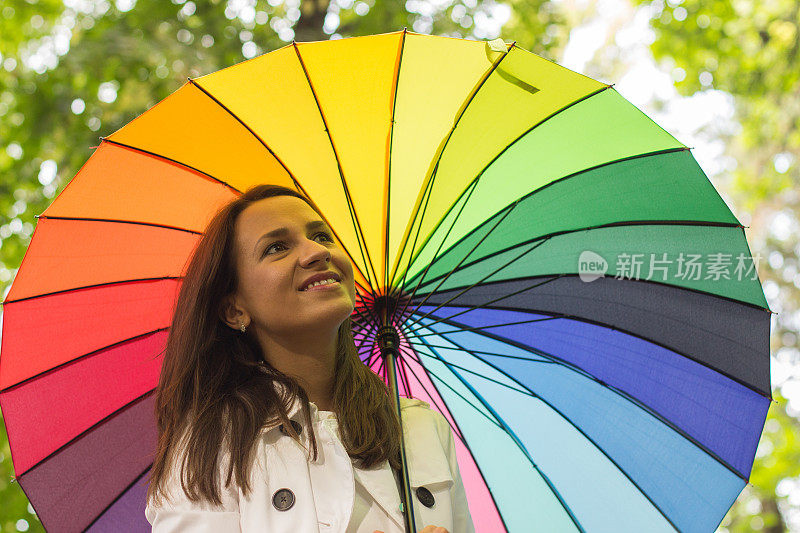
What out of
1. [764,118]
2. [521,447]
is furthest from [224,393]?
[764,118]

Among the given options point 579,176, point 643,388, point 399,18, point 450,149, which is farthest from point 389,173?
point 399,18

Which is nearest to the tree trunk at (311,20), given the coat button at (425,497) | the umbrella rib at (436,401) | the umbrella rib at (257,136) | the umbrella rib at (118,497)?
the umbrella rib at (257,136)

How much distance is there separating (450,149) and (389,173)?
0.78 feet

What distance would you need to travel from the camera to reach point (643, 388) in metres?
2.63

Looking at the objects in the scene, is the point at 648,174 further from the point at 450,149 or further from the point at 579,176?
the point at 450,149

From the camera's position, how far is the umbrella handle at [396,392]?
224cm

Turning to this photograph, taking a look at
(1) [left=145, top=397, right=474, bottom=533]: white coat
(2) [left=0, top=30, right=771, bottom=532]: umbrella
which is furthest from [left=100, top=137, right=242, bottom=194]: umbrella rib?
(1) [left=145, top=397, right=474, bottom=533]: white coat

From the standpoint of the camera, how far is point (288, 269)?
8.14 feet

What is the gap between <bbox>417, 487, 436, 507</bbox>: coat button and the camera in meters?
2.37

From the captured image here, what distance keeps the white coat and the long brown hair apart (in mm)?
33

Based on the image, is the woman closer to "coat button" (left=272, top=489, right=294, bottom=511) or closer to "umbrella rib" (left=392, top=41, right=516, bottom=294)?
"coat button" (left=272, top=489, right=294, bottom=511)

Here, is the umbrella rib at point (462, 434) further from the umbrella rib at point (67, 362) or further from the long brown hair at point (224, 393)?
the umbrella rib at point (67, 362)

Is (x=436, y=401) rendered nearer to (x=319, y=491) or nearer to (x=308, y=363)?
(x=308, y=363)

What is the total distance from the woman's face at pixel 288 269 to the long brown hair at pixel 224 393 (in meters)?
0.07
